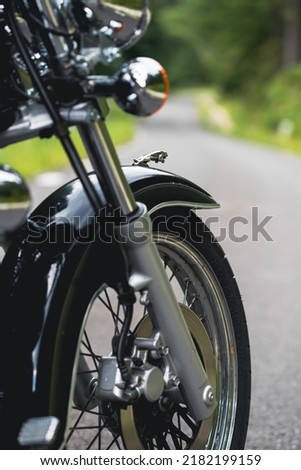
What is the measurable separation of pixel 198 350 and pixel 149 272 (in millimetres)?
472

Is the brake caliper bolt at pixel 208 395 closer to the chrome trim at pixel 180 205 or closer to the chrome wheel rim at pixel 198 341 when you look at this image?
the chrome wheel rim at pixel 198 341

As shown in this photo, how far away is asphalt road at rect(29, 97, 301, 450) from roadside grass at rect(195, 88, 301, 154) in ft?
22.9

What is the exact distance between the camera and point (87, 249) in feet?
5.95

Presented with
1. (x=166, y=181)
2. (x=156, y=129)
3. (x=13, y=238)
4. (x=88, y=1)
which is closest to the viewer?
(x=88, y=1)

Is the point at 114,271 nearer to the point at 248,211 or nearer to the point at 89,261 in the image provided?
the point at 89,261

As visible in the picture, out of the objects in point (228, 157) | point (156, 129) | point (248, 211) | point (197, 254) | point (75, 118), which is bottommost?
point (156, 129)

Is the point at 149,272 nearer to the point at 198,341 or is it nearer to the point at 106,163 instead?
the point at 106,163

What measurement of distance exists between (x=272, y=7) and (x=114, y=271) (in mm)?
37714

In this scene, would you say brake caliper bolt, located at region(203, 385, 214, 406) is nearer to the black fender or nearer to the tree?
the black fender

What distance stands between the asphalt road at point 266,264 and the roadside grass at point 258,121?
6.98m

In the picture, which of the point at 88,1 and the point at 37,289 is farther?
the point at 37,289

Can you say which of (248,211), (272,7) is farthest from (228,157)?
(272,7)

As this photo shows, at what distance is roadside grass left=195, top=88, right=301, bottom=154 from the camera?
83.8 ft

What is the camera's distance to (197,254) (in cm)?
223
